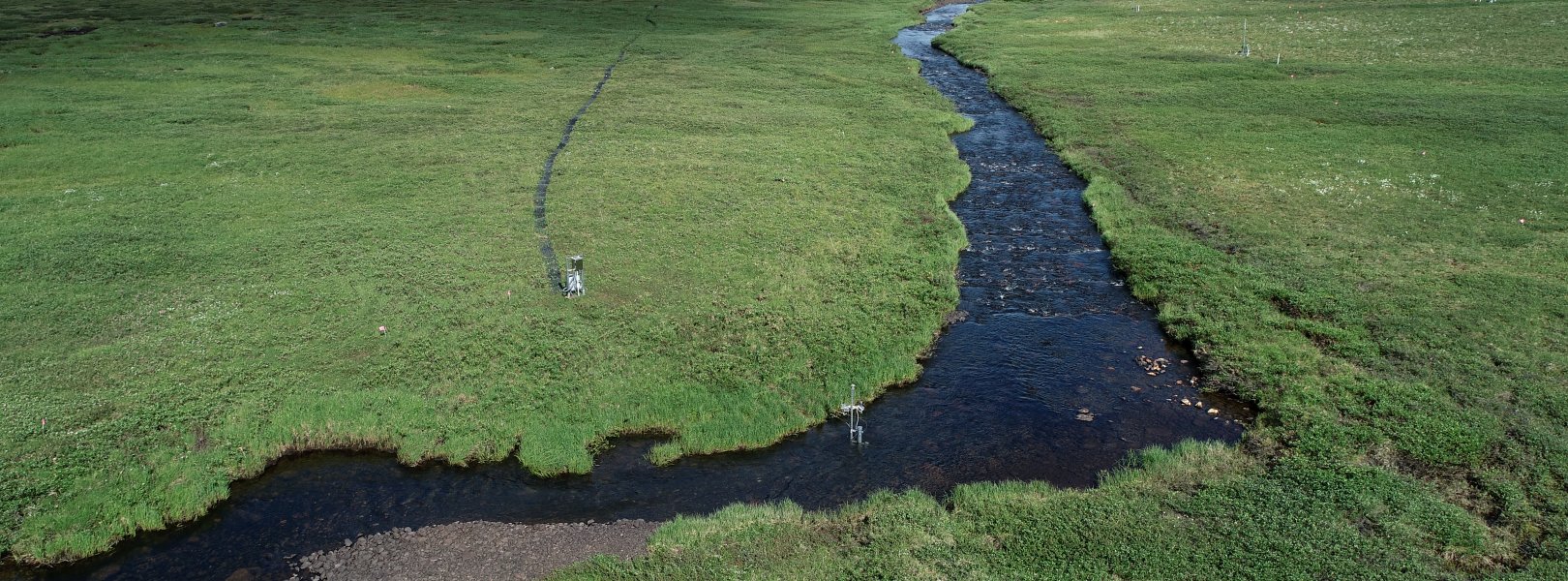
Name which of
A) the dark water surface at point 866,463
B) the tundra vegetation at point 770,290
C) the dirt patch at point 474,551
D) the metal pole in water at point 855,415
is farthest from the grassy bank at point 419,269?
the dirt patch at point 474,551

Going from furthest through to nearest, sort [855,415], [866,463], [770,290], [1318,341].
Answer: [770,290], [1318,341], [855,415], [866,463]

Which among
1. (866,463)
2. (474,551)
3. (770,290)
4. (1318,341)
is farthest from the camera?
(770,290)

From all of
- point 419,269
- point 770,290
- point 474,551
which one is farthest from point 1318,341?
point 419,269

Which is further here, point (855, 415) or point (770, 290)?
point (770, 290)

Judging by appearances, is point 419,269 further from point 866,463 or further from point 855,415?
point 866,463

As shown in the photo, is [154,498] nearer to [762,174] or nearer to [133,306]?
[133,306]

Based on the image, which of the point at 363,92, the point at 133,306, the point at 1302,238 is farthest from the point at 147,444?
the point at 363,92

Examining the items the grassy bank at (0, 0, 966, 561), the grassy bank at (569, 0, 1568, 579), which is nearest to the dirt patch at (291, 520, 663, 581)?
the grassy bank at (569, 0, 1568, 579)

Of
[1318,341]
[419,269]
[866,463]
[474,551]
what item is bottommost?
[866,463]
